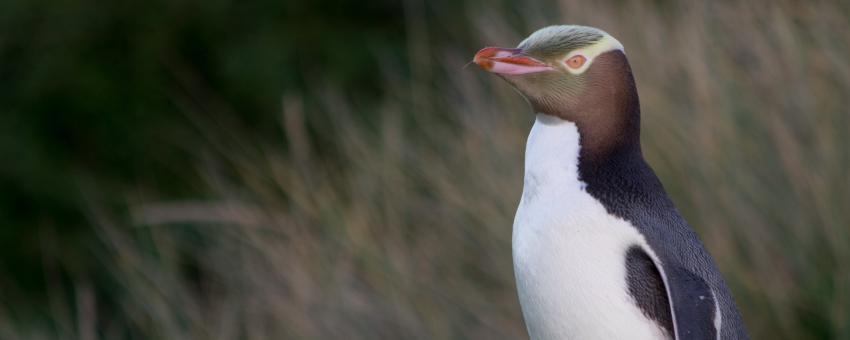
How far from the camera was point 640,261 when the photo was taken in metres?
1.56

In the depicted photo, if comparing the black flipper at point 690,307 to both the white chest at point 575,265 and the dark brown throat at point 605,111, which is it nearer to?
the white chest at point 575,265

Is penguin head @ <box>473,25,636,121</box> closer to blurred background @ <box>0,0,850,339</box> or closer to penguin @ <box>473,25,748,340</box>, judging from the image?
penguin @ <box>473,25,748,340</box>

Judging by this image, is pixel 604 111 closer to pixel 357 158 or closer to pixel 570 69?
pixel 570 69

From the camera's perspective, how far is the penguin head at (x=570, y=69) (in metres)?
1.53

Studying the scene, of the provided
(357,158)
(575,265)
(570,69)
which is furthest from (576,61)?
(357,158)

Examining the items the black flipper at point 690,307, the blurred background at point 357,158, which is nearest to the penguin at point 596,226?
the black flipper at point 690,307

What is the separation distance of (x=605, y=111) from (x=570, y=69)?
74mm

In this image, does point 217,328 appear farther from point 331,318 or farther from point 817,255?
point 817,255

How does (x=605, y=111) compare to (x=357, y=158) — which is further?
(x=357, y=158)

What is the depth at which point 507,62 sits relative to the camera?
4.97 feet

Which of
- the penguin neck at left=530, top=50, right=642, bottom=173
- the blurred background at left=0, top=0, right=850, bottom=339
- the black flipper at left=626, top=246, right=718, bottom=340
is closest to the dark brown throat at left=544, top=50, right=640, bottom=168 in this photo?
the penguin neck at left=530, top=50, right=642, bottom=173

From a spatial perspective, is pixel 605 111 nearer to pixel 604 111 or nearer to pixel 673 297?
pixel 604 111

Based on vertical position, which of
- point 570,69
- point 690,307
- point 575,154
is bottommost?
point 690,307

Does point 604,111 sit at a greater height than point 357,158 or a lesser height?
greater
